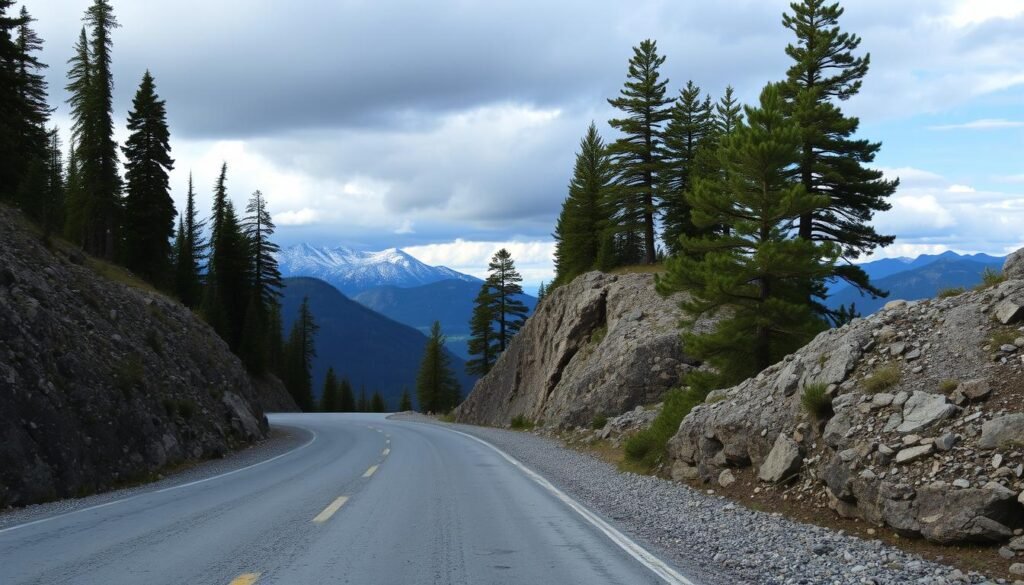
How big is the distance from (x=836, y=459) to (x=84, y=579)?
29.9ft

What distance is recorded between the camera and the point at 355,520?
9.24 metres

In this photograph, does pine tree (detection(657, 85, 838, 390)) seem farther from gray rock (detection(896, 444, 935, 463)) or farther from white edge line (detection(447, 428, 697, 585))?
gray rock (detection(896, 444, 935, 463))

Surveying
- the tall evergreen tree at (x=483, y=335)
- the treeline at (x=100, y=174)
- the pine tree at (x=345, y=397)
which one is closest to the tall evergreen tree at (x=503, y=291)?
the tall evergreen tree at (x=483, y=335)

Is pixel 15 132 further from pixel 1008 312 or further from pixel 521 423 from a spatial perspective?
pixel 1008 312

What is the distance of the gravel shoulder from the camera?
6.80 m

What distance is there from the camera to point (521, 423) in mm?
36125

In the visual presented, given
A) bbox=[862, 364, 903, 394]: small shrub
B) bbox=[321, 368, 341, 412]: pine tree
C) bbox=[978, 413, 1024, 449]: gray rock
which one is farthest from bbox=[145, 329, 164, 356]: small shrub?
bbox=[321, 368, 341, 412]: pine tree

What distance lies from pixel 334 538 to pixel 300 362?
3280 inches

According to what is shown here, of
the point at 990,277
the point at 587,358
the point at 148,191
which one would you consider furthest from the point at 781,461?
the point at 148,191

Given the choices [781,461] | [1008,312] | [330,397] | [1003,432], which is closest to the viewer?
[1003,432]

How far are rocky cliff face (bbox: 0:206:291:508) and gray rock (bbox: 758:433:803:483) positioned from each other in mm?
12530

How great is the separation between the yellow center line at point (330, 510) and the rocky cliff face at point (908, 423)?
6924 millimetres

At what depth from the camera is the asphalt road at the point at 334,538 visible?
6.42m

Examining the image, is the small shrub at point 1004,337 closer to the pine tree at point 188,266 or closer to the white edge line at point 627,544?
the white edge line at point 627,544
